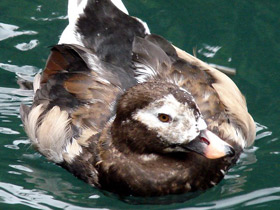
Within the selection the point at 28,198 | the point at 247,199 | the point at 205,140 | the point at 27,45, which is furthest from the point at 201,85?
the point at 27,45

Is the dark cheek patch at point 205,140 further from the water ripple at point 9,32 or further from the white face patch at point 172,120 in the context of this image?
the water ripple at point 9,32

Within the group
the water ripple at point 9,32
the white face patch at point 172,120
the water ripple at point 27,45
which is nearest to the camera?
the white face patch at point 172,120

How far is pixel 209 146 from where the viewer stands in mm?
6734

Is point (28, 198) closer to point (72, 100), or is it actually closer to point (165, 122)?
point (72, 100)

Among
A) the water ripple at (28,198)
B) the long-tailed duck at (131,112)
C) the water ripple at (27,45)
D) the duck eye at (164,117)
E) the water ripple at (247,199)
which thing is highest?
the duck eye at (164,117)

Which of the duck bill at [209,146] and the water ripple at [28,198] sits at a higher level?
the duck bill at [209,146]

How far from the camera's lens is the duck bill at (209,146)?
672 centimetres

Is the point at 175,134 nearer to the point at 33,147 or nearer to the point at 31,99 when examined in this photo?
the point at 33,147

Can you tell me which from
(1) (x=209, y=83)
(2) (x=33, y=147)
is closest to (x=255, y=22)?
(1) (x=209, y=83)

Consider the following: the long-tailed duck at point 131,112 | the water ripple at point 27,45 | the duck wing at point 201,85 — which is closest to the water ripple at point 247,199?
the long-tailed duck at point 131,112

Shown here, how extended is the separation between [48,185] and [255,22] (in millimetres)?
3836

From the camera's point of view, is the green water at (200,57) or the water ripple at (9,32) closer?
the green water at (200,57)

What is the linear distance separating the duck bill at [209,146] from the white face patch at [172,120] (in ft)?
0.23

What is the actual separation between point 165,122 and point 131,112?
1.08 ft
